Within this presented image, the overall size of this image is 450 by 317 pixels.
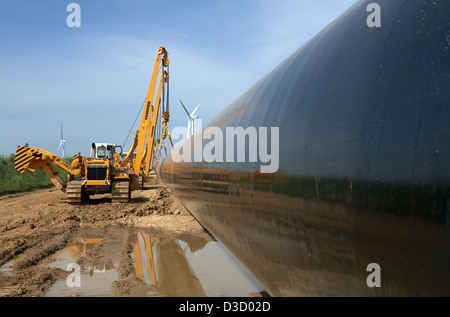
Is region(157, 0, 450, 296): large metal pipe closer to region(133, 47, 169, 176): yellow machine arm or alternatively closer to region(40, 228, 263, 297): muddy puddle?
region(40, 228, 263, 297): muddy puddle

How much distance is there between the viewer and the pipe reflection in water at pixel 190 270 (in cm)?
451

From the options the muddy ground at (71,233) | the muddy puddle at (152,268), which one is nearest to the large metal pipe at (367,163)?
the muddy puddle at (152,268)

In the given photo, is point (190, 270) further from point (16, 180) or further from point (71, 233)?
point (16, 180)

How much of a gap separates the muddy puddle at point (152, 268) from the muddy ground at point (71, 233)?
1.8 inches

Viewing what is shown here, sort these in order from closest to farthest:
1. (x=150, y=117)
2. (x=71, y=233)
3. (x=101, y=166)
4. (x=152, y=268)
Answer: (x=152, y=268) → (x=71, y=233) → (x=101, y=166) → (x=150, y=117)

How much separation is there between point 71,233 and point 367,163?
28.5ft

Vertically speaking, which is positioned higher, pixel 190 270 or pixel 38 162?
pixel 38 162

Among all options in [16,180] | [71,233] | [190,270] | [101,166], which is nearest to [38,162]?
[101,166]

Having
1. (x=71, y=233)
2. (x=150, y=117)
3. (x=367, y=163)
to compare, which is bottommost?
(x=71, y=233)

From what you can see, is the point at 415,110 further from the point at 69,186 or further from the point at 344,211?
the point at 69,186

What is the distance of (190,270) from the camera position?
17.8ft

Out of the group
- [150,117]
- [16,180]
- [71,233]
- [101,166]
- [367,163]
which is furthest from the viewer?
[16,180]
